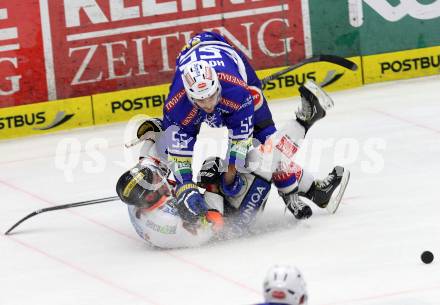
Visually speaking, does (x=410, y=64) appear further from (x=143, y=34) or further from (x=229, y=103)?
(x=229, y=103)

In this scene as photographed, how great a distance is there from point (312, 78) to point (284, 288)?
6949 millimetres

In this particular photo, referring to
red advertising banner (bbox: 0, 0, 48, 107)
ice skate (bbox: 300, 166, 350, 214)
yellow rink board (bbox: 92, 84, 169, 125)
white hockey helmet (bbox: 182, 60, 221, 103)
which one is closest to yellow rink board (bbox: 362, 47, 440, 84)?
yellow rink board (bbox: 92, 84, 169, 125)

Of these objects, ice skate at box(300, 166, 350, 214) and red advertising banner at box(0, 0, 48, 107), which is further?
red advertising banner at box(0, 0, 48, 107)

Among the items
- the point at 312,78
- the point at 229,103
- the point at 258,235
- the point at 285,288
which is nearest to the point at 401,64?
the point at 312,78

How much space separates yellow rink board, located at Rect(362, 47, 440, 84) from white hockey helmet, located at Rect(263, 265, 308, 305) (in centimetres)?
705

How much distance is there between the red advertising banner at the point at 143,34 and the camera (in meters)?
11.0

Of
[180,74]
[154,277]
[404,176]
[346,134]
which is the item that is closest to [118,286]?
[154,277]

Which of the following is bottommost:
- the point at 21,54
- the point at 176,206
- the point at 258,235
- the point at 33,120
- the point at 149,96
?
the point at 258,235

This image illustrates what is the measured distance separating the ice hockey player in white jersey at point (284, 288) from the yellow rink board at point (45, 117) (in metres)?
6.61

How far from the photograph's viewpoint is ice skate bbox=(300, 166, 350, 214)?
7.97m

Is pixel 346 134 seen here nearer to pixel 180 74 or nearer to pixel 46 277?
pixel 180 74

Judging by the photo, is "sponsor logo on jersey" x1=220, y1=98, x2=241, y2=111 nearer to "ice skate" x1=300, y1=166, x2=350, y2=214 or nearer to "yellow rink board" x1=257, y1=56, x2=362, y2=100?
"ice skate" x1=300, y1=166, x2=350, y2=214

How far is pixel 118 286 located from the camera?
22.6 feet

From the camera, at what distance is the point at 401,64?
11492 mm
